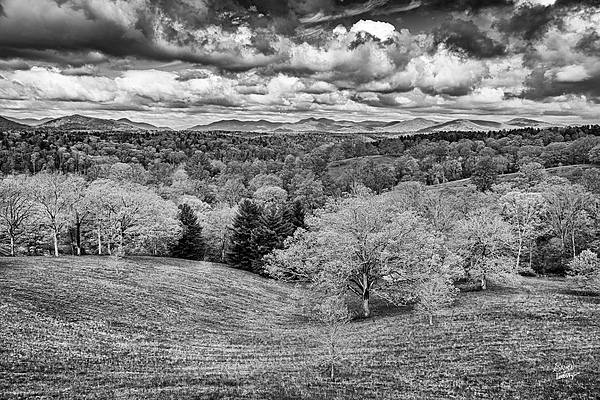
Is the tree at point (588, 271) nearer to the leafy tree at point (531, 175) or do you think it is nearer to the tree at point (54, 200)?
the tree at point (54, 200)

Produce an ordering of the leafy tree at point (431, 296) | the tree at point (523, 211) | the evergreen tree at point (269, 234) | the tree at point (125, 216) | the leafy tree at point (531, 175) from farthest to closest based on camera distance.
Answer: the leafy tree at point (531, 175) → the evergreen tree at point (269, 234) → the tree at point (523, 211) → the tree at point (125, 216) → the leafy tree at point (431, 296)

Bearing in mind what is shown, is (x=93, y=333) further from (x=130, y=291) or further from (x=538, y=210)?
(x=538, y=210)

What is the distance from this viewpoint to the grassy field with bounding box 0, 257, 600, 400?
2052 cm

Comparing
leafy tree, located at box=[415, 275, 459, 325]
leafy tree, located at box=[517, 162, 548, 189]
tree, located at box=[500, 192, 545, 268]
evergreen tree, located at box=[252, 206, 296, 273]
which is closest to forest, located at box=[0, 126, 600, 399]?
leafy tree, located at box=[415, 275, 459, 325]

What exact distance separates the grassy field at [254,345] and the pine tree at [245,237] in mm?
29896

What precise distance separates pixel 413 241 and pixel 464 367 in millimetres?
22489

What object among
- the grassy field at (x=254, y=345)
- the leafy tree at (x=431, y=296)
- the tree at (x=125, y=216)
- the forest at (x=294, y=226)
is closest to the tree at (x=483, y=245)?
the forest at (x=294, y=226)

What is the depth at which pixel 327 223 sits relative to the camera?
49625 mm

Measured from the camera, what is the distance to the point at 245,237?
84.1 meters

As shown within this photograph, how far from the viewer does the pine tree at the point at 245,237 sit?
8225cm

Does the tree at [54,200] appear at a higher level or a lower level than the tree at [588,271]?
higher

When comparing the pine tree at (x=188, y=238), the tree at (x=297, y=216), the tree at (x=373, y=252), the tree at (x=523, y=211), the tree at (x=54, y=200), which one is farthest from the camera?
the tree at (x=297, y=216)

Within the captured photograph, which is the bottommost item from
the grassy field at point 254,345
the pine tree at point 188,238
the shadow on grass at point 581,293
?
the pine tree at point 188,238

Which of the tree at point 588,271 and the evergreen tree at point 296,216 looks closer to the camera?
the tree at point 588,271
